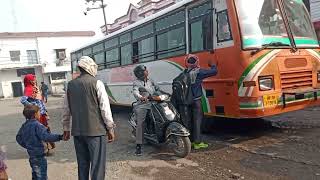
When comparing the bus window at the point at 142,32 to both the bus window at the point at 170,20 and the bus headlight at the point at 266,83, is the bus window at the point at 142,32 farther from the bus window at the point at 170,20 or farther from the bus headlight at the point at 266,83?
the bus headlight at the point at 266,83

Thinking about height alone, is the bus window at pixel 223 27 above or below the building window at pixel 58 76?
above

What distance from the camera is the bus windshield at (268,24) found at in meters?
6.86

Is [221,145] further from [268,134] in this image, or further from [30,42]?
[30,42]

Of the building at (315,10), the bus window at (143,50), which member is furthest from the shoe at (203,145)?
the building at (315,10)

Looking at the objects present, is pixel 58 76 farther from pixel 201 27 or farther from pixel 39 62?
pixel 201 27

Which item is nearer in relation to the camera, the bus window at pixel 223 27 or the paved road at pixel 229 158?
the paved road at pixel 229 158

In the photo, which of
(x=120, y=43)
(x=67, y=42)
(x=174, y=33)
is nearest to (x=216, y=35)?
(x=174, y=33)

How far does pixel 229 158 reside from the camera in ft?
20.7

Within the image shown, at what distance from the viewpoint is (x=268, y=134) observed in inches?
305

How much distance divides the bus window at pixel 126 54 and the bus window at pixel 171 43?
7.02 ft

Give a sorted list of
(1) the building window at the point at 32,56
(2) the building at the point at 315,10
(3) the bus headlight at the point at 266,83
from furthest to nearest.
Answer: (1) the building window at the point at 32,56, (2) the building at the point at 315,10, (3) the bus headlight at the point at 266,83

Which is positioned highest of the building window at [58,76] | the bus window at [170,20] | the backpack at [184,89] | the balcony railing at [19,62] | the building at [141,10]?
the building at [141,10]

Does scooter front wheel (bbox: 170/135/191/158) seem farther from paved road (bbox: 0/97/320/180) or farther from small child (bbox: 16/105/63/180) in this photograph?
small child (bbox: 16/105/63/180)

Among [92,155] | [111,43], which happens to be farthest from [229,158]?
[111,43]
